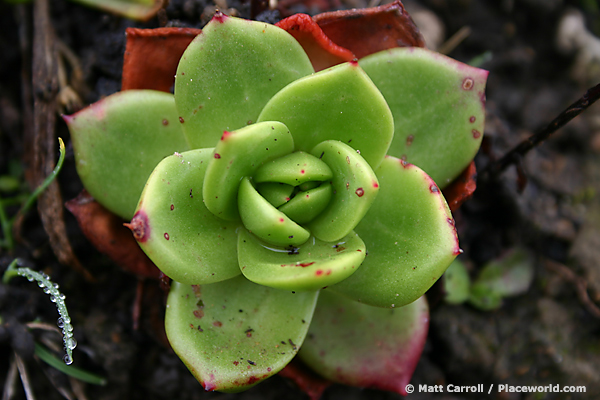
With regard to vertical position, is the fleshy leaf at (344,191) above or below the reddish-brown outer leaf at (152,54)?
below

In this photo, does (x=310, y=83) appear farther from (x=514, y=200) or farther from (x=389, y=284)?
(x=514, y=200)

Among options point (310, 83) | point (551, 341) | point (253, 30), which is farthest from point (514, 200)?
point (253, 30)

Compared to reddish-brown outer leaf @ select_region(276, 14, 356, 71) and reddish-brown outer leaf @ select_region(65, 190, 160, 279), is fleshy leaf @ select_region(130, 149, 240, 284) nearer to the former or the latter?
reddish-brown outer leaf @ select_region(65, 190, 160, 279)

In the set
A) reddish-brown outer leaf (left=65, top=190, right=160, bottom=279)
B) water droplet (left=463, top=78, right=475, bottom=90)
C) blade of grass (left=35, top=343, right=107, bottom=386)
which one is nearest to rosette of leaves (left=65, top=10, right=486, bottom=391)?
water droplet (left=463, top=78, right=475, bottom=90)

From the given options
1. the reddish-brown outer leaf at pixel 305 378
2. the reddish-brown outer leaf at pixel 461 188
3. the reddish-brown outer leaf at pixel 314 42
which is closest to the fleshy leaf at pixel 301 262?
the reddish-brown outer leaf at pixel 461 188

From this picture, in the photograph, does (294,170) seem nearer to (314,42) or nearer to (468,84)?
(314,42)

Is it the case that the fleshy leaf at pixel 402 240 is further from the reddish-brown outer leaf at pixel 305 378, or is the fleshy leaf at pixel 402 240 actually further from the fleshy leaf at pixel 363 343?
the reddish-brown outer leaf at pixel 305 378

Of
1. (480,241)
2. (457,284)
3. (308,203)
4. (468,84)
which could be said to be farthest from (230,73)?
(480,241)
